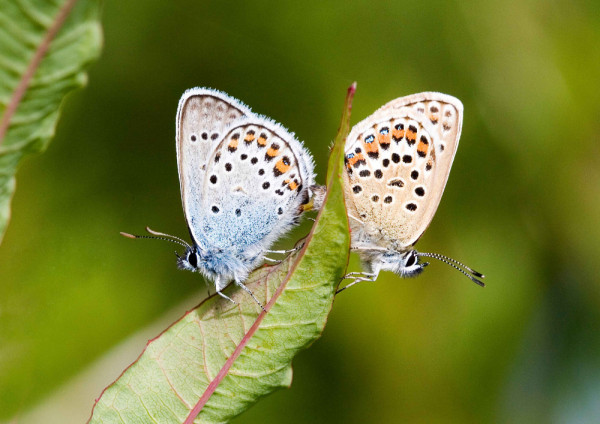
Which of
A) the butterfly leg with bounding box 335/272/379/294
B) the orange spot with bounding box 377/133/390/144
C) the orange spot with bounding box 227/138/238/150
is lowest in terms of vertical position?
the butterfly leg with bounding box 335/272/379/294

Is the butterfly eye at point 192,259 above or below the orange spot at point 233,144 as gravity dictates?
below

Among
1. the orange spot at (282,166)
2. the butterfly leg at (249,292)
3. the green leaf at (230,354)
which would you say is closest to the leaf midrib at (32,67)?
the green leaf at (230,354)

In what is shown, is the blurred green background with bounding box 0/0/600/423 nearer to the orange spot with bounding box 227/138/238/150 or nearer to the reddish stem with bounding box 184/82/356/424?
the orange spot with bounding box 227/138/238/150

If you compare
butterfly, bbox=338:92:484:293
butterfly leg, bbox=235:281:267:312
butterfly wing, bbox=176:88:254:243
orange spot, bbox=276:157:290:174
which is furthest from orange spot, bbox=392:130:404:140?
butterfly leg, bbox=235:281:267:312

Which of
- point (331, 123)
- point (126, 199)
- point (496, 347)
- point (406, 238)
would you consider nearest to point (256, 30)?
point (331, 123)

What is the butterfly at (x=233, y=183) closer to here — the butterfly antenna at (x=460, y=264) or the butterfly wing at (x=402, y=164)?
the butterfly wing at (x=402, y=164)

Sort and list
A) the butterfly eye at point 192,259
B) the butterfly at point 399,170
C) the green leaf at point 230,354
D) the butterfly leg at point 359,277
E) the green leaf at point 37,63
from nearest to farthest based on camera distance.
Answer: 1. the green leaf at point 37,63
2. the green leaf at point 230,354
3. the butterfly eye at point 192,259
4. the butterfly at point 399,170
5. the butterfly leg at point 359,277

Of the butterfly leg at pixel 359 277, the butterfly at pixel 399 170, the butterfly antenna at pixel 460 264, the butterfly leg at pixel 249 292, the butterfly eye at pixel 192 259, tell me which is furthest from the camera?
the butterfly antenna at pixel 460 264

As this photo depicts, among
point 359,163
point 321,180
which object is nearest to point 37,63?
point 321,180

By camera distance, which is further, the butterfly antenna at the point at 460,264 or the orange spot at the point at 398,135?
the butterfly antenna at the point at 460,264
